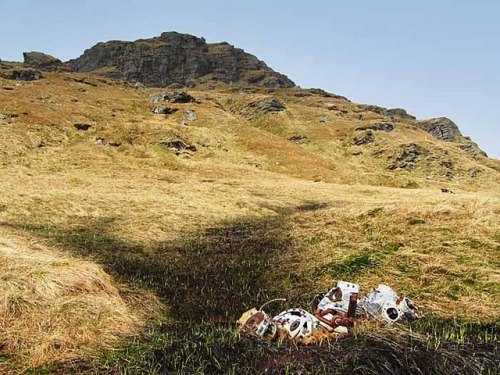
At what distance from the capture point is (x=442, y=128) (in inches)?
7013

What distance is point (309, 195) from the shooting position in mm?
40750

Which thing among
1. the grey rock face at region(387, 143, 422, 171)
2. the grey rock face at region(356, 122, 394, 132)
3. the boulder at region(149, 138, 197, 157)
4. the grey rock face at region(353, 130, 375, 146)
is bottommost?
the boulder at region(149, 138, 197, 157)

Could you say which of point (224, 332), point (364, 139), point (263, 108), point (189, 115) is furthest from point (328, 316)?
point (263, 108)

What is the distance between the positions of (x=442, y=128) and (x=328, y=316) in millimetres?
187835

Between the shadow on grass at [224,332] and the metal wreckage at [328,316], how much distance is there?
504 mm

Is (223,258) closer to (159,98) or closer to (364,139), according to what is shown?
(364,139)

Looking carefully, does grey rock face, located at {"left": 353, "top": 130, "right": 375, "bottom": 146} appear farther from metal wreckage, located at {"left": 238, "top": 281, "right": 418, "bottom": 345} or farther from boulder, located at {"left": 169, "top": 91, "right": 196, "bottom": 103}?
metal wreckage, located at {"left": 238, "top": 281, "right": 418, "bottom": 345}

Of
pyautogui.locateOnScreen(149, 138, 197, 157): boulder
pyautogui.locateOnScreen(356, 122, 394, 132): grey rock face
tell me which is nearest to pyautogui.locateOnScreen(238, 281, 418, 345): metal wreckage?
pyautogui.locateOnScreen(149, 138, 197, 157): boulder

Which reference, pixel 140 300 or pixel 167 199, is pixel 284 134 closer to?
pixel 167 199

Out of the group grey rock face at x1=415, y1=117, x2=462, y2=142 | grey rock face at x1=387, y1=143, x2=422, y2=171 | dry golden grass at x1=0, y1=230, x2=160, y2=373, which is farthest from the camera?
grey rock face at x1=415, y1=117, x2=462, y2=142

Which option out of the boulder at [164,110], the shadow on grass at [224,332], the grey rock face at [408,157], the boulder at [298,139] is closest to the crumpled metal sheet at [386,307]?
the shadow on grass at [224,332]

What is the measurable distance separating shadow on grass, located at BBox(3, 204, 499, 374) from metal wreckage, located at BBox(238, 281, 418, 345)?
0.50 m

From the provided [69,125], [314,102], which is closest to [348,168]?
[69,125]

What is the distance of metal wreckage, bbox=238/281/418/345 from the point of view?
8.64 metres
